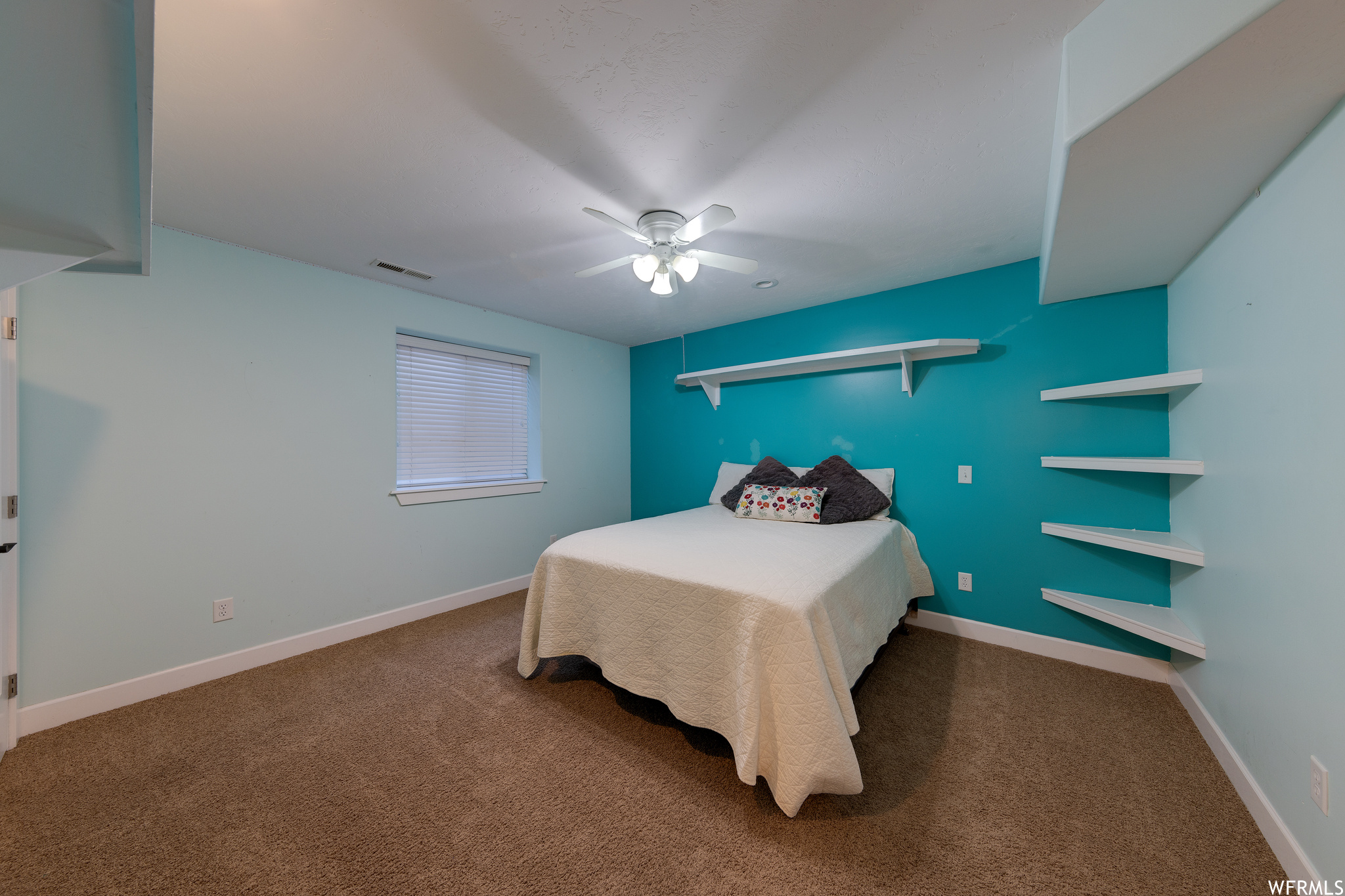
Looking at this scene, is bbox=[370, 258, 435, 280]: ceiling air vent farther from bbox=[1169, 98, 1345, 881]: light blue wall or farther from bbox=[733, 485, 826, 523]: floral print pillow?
bbox=[1169, 98, 1345, 881]: light blue wall

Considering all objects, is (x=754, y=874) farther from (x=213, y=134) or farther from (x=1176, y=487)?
(x=213, y=134)

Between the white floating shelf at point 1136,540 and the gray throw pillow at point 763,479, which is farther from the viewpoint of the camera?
the gray throw pillow at point 763,479

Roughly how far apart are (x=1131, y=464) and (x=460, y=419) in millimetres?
3882

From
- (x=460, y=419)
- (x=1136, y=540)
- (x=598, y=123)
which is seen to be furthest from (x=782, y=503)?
(x=460, y=419)

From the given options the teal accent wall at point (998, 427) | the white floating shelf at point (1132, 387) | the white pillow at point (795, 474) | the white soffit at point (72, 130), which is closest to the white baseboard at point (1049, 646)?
the teal accent wall at point (998, 427)

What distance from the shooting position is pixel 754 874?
1.25 metres

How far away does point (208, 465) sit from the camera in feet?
7.45

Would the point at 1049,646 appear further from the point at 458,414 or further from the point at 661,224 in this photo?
the point at 458,414

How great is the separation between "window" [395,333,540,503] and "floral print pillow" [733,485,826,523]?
1727 mm

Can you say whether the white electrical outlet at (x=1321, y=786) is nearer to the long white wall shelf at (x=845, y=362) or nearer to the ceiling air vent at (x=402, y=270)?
the long white wall shelf at (x=845, y=362)

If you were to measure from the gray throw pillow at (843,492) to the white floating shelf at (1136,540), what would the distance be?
0.84 metres

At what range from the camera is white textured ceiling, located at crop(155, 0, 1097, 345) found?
1.17m

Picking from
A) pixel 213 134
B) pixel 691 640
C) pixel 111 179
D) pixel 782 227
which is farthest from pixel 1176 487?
pixel 213 134

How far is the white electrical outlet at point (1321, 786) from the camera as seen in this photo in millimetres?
1111
